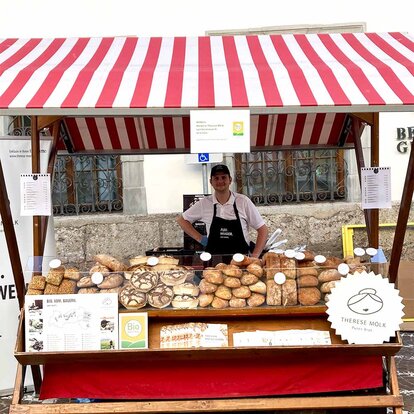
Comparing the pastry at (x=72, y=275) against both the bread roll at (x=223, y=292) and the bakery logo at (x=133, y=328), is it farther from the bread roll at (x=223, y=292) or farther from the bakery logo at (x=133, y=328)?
the bread roll at (x=223, y=292)

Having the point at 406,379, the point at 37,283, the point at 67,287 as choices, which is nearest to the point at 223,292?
the point at 67,287

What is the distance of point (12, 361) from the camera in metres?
4.95

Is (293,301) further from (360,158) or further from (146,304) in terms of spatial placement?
(360,158)

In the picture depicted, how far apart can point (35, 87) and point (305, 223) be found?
531 centimetres

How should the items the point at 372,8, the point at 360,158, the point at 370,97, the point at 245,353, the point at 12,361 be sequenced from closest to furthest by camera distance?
the point at 370,97
the point at 245,353
the point at 360,158
the point at 12,361
the point at 372,8

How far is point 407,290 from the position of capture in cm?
711

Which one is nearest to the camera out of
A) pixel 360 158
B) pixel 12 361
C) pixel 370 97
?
pixel 370 97

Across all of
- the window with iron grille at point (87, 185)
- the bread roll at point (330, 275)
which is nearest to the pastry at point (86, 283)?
the bread roll at point (330, 275)

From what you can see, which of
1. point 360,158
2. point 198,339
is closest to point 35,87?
point 198,339

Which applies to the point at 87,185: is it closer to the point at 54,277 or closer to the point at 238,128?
the point at 54,277

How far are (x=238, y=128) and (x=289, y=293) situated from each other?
3.11 feet

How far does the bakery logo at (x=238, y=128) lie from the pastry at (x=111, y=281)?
1.01 meters

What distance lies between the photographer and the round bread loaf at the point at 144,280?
3.56m

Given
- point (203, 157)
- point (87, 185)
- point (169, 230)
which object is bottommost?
point (169, 230)
